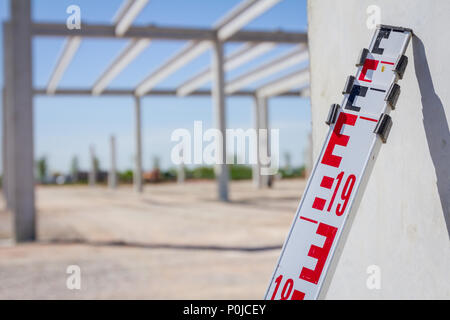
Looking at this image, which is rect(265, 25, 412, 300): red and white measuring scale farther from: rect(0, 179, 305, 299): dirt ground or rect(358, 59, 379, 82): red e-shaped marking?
rect(0, 179, 305, 299): dirt ground

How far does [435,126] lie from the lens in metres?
3.07

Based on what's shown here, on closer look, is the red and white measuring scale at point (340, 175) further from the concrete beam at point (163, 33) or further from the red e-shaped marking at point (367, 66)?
the concrete beam at point (163, 33)

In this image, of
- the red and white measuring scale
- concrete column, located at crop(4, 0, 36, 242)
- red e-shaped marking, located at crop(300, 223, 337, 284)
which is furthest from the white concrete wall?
concrete column, located at crop(4, 0, 36, 242)

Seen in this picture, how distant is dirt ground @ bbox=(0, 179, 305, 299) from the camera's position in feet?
22.9

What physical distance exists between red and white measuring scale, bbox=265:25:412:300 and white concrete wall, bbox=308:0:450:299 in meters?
0.28

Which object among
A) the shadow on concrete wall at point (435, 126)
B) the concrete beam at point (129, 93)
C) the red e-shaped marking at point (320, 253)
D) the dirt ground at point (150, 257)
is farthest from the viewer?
the concrete beam at point (129, 93)

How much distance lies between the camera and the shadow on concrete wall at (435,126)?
2.99 metres

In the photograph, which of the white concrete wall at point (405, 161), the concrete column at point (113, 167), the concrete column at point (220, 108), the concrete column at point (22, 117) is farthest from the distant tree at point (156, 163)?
the white concrete wall at point (405, 161)

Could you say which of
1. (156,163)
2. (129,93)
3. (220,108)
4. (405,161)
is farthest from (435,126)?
(156,163)

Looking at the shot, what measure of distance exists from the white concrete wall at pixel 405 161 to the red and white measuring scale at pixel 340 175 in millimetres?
282

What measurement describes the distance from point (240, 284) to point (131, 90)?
28.1 metres

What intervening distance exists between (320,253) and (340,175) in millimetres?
426

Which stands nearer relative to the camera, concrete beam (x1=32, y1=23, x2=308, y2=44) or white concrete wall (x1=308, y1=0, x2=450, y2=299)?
white concrete wall (x1=308, y1=0, x2=450, y2=299)

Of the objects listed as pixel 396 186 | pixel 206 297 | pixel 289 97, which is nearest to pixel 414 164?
pixel 396 186
